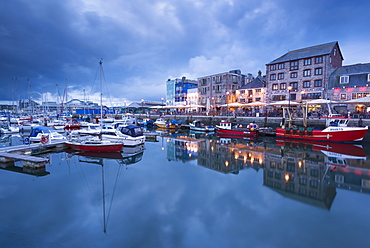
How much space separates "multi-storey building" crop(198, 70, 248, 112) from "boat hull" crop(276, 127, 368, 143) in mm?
30257

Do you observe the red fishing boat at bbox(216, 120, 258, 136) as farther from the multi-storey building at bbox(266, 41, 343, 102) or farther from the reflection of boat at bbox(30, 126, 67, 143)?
the reflection of boat at bbox(30, 126, 67, 143)

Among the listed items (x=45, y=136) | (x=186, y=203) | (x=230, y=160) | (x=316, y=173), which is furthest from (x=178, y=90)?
(x=186, y=203)

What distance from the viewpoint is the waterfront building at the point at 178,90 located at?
80.9 m

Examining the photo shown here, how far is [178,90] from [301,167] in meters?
68.5

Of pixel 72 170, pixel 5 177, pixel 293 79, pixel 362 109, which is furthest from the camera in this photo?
pixel 293 79

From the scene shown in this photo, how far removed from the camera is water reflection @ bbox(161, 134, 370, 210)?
1268 cm

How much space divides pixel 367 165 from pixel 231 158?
1147 centimetres

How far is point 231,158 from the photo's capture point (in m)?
20.8

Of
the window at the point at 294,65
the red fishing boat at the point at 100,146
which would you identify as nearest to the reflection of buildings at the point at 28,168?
the red fishing boat at the point at 100,146

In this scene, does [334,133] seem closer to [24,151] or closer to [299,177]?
[299,177]

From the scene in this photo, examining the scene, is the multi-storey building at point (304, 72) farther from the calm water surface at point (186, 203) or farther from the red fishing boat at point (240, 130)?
the calm water surface at point (186, 203)

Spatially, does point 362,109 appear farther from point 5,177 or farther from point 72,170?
point 5,177

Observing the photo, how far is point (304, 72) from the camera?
45250 mm

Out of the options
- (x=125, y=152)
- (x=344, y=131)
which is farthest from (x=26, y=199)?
(x=344, y=131)
